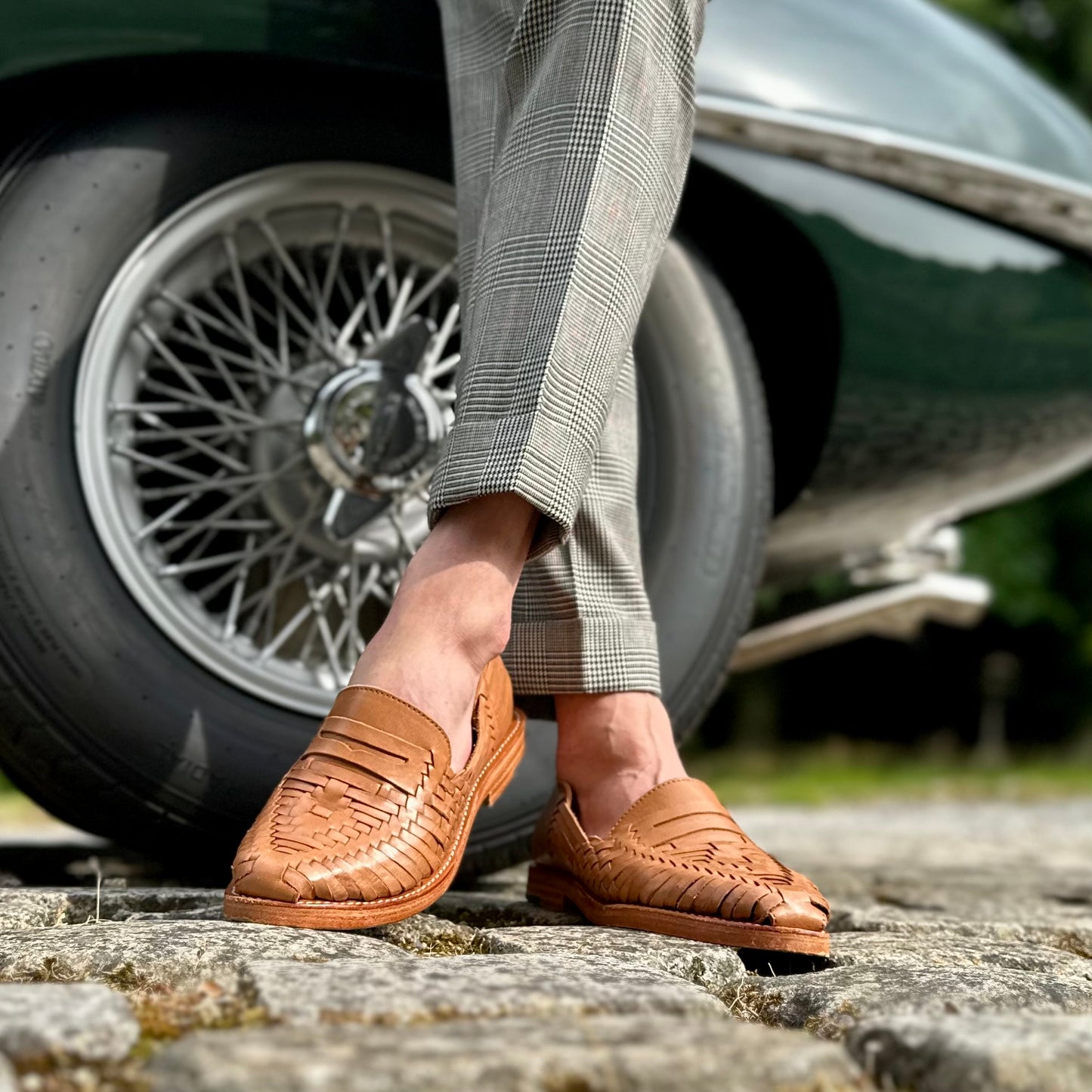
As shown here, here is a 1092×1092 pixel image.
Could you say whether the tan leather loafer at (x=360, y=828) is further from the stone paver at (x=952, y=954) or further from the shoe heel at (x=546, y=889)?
the stone paver at (x=952, y=954)

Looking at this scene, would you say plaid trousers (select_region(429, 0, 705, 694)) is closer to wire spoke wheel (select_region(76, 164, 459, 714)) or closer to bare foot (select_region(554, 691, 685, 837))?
bare foot (select_region(554, 691, 685, 837))

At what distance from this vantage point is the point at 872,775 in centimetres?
938

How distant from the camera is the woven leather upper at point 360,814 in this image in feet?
3.72

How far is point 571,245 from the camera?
4.13 ft

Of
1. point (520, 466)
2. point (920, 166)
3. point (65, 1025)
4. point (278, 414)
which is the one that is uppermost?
point (920, 166)

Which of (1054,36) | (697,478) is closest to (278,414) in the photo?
(697,478)

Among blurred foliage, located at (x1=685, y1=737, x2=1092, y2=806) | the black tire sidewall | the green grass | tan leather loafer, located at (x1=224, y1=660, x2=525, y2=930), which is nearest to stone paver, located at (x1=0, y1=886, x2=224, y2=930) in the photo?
tan leather loafer, located at (x1=224, y1=660, x2=525, y2=930)

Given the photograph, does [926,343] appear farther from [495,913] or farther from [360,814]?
[360,814]

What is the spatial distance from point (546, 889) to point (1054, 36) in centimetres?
1445

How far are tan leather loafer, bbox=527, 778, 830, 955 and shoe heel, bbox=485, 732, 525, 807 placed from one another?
7 centimetres

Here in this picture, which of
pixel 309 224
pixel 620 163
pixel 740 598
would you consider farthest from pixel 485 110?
pixel 740 598

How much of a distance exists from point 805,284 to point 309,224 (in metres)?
0.72

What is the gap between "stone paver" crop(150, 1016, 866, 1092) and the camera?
0.72 metres

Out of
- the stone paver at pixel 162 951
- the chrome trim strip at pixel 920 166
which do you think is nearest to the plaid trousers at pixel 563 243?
the stone paver at pixel 162 951
